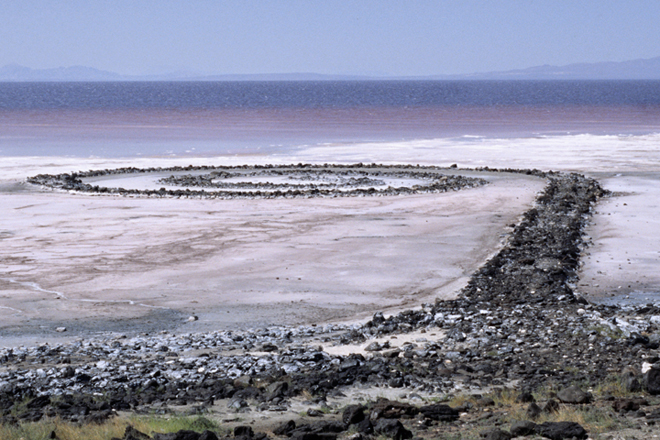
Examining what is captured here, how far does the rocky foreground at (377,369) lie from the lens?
9219mm

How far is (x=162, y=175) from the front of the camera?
37406 millimetres

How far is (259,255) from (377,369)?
9.24m

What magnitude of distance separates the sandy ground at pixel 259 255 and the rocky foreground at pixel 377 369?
1317 mm

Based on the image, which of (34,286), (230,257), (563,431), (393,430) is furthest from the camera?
(230,257)

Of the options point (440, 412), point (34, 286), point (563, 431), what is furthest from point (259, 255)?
point (563, 431)

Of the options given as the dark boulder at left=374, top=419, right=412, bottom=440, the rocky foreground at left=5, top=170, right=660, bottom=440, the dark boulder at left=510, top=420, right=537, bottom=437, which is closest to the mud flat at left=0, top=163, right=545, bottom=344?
the rocky foreground at left=5, top=170, right=660, bottom=440

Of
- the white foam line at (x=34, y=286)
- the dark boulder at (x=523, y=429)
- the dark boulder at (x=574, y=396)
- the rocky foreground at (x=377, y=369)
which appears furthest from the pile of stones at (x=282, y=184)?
the dark boulder at (x=523, y=429)

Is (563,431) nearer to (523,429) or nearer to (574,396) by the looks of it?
(523,429)

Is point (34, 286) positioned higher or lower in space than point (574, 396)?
lower

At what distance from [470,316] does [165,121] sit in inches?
2975

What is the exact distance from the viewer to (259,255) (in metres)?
20.1

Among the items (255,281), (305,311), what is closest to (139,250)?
(255,281)

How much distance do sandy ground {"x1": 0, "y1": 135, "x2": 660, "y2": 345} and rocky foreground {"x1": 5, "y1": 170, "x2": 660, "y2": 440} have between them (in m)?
1.32

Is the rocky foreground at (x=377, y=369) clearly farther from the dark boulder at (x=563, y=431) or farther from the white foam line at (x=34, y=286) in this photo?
the white foam line at (x=34, y=286)
